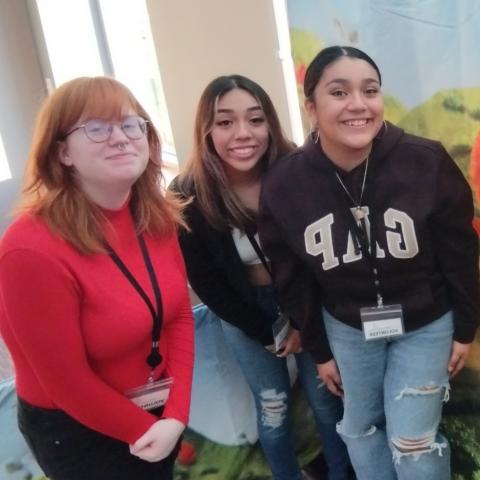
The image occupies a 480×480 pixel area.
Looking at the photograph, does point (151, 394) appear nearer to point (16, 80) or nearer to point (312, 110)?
point (312, 110)

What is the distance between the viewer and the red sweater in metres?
0.99

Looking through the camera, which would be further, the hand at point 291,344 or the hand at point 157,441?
the hand at point 291,344

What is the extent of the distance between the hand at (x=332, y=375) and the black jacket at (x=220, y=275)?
186 mm

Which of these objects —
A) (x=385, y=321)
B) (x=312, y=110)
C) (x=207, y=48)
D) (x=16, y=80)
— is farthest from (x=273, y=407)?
(x=16, y=80)

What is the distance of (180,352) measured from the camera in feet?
4.37

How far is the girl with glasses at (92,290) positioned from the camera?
101 centimetres

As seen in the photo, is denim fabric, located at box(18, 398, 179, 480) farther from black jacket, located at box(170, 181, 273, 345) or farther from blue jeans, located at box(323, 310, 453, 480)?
blue jeans, located at box(323, 310, 453, 480)

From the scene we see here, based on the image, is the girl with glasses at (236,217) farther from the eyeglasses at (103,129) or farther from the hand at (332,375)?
the eyeglasses at (103,129)

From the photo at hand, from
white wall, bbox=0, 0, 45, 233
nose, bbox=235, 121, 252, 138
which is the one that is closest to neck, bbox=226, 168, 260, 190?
nose, bbox=235, 121, 252, 138

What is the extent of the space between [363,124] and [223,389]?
1086mm

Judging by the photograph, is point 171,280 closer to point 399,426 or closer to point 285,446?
point 399,426

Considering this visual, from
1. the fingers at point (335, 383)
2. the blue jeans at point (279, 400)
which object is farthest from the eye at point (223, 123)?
the fingers at point (335, 383)

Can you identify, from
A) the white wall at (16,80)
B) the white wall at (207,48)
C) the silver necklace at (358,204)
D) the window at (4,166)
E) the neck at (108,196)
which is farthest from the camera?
the window at (4,166)

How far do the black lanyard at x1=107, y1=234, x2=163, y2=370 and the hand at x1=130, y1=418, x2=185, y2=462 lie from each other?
0.43 feet
